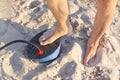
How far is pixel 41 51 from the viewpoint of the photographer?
74.8 inches

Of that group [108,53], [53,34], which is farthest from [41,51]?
[108,53]

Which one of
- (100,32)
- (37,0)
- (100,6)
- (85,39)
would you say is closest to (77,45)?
(85,39)

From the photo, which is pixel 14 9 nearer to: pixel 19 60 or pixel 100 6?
pixel 19 60

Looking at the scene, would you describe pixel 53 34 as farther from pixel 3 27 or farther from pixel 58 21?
pixel 3 27

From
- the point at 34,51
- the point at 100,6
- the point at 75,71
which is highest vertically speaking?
the point at 100,6

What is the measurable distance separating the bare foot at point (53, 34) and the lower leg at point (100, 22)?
0.57 feet

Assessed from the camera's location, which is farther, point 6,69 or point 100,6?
point 6,69

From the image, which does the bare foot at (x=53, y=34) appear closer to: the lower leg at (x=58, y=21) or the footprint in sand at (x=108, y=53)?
the lower leg at (x=58, y=21)

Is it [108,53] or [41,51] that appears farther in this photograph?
[108,53]

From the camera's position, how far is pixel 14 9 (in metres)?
2.28

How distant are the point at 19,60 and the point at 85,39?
0.49 meters

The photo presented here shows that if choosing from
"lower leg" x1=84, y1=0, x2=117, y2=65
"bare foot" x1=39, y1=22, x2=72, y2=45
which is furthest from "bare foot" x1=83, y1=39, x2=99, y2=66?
"bare foot" x1=39, y1=22, x2=72, y2=45

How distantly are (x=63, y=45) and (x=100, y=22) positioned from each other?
0.35 m

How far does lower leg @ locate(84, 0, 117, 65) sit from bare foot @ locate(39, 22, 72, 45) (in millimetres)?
175
